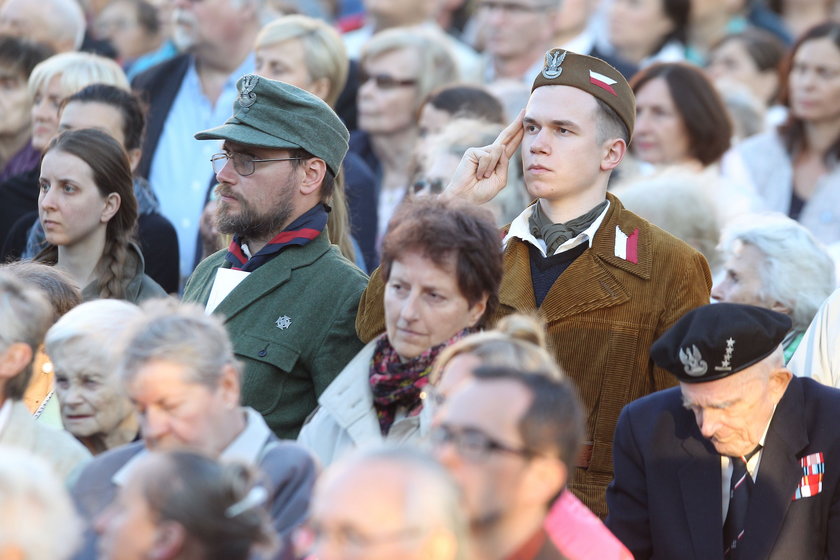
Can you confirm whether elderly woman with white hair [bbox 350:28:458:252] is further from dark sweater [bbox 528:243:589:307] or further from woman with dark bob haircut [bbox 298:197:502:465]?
woman with dark bob haircut [bbox 298:197:502:465]

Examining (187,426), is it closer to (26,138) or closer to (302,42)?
(302,42)

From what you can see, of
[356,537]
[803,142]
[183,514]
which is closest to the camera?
[356,537]

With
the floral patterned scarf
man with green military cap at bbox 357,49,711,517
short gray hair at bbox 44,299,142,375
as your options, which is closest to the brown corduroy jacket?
man with green military cap at bbox 357,49,711,517

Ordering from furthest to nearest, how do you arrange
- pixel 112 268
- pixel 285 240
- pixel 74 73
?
1. pixel 74 73
2. pixel 112 268
3. pixel 285 240

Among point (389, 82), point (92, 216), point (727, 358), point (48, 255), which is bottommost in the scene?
point (48, 255)

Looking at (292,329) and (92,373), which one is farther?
(292,329)

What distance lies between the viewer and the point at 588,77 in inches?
207

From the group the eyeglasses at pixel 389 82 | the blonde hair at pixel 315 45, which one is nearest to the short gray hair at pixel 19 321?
the blonde hair at pixel 315 45

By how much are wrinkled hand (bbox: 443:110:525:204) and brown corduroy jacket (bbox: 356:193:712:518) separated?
1.59 feet

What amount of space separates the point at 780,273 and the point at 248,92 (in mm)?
2158

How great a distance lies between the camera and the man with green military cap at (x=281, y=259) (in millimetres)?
5105

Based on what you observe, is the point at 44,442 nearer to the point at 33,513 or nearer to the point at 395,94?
the point at 33,513

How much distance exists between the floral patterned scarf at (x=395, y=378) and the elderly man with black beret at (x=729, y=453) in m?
0.70

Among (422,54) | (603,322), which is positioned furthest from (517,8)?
(603,322)
